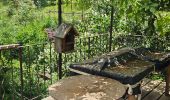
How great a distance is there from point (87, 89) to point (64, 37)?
1.17m

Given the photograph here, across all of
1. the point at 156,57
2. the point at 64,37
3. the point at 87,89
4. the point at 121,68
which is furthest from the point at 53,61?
the point at 87,89

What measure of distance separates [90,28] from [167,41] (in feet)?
14.4

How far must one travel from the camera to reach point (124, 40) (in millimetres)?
7426

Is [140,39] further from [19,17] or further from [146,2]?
[19,17]

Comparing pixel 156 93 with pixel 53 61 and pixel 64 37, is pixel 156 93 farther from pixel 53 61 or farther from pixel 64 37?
pixel 53 61

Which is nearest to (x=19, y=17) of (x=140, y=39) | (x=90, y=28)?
(x=90, y=28)

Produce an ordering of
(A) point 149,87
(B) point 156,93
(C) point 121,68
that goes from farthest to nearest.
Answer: (A) point 149,87 < (B) point 156,93 < (C) point 121,68

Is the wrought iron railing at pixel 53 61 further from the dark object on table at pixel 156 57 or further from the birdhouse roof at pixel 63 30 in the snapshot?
the birdhouse roof at pixel 63 30

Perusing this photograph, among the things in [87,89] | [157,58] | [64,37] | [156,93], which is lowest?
[156,93]

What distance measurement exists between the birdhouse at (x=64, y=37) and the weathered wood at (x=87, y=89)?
81 centimetres

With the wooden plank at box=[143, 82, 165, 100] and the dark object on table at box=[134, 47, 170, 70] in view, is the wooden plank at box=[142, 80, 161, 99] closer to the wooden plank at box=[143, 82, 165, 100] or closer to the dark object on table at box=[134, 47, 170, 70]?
the wooden plank at box=[143, 82, 165, 100]

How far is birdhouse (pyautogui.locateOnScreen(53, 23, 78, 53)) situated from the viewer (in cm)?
395

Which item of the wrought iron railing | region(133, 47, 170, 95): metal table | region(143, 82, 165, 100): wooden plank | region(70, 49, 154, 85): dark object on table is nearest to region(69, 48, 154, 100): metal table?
region(70, 49, 154, 85): dark object on table

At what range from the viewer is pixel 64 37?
3.95m
